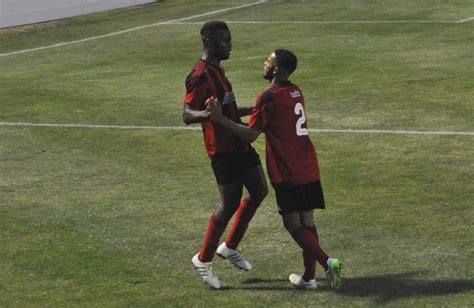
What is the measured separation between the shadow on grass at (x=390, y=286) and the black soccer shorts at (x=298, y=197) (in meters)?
0.67

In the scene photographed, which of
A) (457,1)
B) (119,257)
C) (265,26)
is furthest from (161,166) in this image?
(457,1)

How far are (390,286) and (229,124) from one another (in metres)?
1.84

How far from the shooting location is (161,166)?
539 inches

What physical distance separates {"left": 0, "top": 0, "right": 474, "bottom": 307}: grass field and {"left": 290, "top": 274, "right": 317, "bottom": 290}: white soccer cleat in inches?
3.5

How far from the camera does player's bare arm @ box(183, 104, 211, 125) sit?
358 inches

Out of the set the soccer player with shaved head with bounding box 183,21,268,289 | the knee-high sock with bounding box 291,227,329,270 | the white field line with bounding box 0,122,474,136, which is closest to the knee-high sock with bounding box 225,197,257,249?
the soccer player with shaved head with bounding box 183,21,268,289

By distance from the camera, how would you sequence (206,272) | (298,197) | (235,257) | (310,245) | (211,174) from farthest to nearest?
1. (211,174)
2. (235,257)
3. (206,272)
4. (298,197)
5. (310,245)

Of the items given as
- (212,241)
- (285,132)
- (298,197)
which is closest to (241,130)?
(285,132)

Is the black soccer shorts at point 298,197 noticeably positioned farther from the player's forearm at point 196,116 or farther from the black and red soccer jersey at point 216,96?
the player's forearm at point 196,116

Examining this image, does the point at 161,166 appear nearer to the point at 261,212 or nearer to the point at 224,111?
the point at 261,212

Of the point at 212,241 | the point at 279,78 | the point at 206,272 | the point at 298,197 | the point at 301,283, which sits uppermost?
the point at 279,78

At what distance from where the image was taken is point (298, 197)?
913 centimetres

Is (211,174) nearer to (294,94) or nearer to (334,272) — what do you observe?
(294,94)

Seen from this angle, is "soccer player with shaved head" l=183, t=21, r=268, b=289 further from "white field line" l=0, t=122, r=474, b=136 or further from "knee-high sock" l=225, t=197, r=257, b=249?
"white field line" l=0, t=122, r=474, b=136
